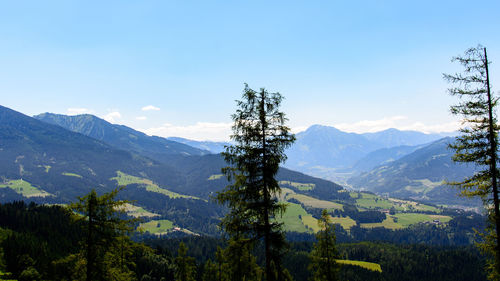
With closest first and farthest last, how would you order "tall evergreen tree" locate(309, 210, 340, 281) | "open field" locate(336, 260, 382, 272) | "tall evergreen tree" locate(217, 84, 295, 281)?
"tall evergreen tree" locate(217, 84, 295, 281) < "tall evergreen tree" locate(309, 210, 340, 281) < "open field" locate(336, 260, 382, 272)

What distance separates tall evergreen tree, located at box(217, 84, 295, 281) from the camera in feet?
59.4

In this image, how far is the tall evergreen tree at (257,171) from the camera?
18.1 m

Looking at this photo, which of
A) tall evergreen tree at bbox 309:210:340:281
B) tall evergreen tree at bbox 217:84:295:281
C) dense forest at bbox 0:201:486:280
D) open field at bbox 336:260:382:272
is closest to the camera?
tall evergreen tree at bbox 217:84:295:281

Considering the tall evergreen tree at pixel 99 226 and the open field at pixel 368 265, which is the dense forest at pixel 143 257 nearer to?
the tall evergreen tree at pixel 99 226

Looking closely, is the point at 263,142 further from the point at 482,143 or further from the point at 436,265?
the point at 436,265

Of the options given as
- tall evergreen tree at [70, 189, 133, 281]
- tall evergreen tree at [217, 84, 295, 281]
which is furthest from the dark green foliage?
tall evergreen tree at [217, 84, 295, 281]

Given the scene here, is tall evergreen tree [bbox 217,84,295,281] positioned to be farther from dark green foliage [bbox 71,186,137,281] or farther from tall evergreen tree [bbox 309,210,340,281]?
tall evergreen tree [bbox 309,210,340,281]

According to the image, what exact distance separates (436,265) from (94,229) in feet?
712

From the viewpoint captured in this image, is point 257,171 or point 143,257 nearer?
point 257,171

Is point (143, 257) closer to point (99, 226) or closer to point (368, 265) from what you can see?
point (99, 226)

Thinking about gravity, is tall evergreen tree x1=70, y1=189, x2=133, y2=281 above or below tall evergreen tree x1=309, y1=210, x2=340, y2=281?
above

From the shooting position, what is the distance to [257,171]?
1825cm

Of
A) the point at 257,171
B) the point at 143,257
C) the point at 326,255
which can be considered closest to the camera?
the point at 257,171

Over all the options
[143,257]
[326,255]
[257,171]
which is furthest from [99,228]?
[143,257]
